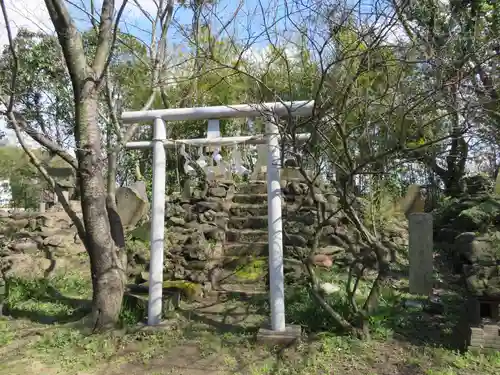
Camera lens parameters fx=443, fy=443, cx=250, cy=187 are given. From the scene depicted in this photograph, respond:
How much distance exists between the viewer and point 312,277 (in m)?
4.53

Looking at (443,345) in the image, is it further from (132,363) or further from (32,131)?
(32,131)

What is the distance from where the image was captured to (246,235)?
820 centimetres

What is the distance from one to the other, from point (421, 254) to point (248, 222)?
11.2ft

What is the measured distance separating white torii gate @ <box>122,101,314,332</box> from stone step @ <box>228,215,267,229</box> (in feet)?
12.2

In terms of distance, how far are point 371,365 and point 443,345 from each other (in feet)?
2.78

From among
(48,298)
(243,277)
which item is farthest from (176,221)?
(48,298)

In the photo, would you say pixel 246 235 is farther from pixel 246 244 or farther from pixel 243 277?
pixel 243 277

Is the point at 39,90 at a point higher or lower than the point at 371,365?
higher

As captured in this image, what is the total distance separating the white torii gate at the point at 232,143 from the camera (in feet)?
14.5

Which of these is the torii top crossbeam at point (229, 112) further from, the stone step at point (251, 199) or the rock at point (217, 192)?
the stone step at point (251, 199)

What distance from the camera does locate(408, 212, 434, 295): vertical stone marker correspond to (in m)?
6.12

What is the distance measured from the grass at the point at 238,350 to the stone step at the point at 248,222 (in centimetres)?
333

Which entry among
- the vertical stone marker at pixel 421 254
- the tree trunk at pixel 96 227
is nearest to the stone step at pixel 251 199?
the vertical stone marker at pixel 421 254

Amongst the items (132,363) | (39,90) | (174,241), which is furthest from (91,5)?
(39,90)
